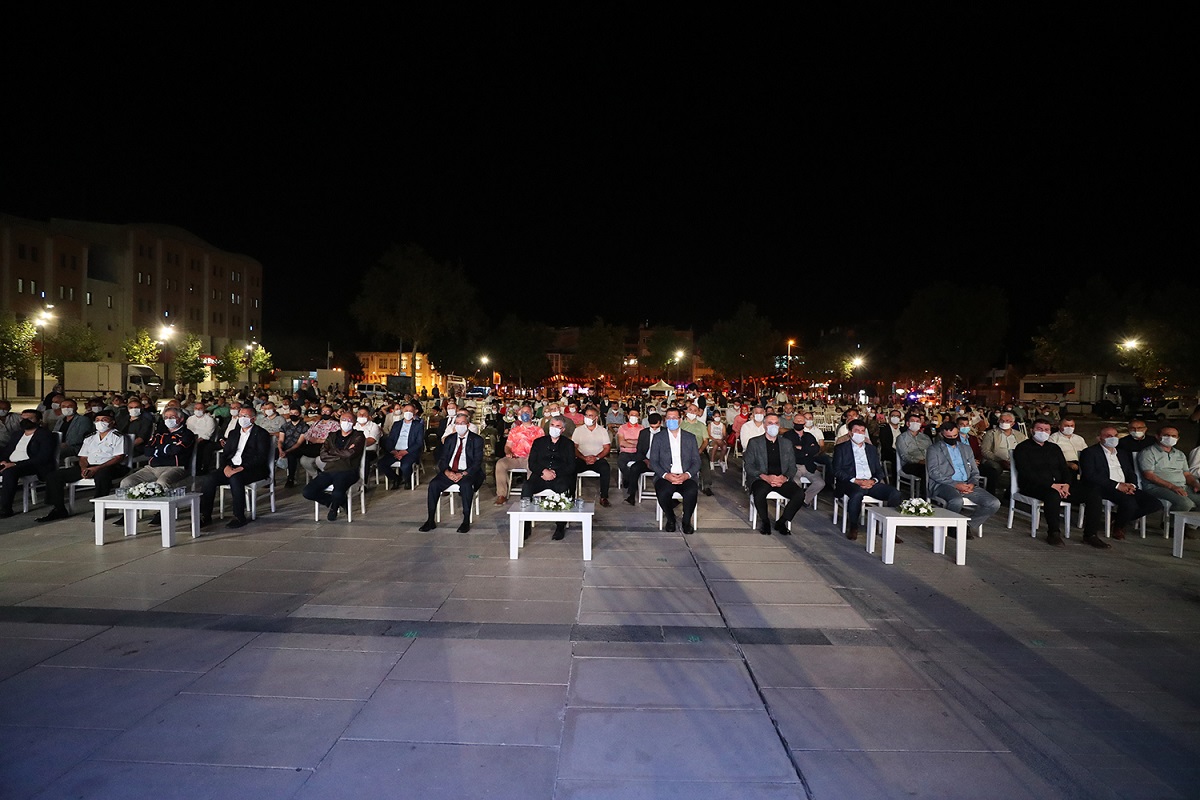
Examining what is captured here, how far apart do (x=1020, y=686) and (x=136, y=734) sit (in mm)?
5075

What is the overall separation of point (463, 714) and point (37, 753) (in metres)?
2.05

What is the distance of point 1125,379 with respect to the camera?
49.7 metres

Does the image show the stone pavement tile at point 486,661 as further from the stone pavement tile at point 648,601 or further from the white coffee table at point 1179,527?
the white coffee table at point 1179,527

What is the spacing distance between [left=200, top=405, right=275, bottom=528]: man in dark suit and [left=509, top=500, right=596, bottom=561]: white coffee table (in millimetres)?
3712

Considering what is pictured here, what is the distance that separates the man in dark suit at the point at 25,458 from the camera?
904cm

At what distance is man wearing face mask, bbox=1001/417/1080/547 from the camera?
27.8 ft

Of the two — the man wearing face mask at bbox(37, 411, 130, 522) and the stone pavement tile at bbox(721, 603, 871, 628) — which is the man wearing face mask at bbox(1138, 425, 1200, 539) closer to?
the stone pavement tile at bbox(721, 603, 871, 628)

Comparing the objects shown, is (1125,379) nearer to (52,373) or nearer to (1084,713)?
(1084,713)

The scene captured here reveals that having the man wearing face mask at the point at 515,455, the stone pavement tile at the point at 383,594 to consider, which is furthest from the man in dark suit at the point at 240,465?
the man wearing face mask at the point at 515,455

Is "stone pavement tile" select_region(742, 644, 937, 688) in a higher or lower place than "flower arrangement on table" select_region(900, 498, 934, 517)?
lower

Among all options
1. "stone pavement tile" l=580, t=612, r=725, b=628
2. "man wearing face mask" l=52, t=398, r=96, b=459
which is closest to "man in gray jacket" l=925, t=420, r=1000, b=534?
"stone pavement tile" l=580, t=612, r=725, b=628

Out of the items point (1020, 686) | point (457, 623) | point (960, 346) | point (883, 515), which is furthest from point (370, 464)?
point (960, 346)

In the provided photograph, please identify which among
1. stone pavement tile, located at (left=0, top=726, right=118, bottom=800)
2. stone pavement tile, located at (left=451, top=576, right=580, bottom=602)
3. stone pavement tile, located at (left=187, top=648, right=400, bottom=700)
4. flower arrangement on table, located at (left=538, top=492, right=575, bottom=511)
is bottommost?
stone pavement tile, located at (left=0, top=726, right=118, bottom=800)

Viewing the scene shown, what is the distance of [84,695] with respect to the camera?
4016 mm
